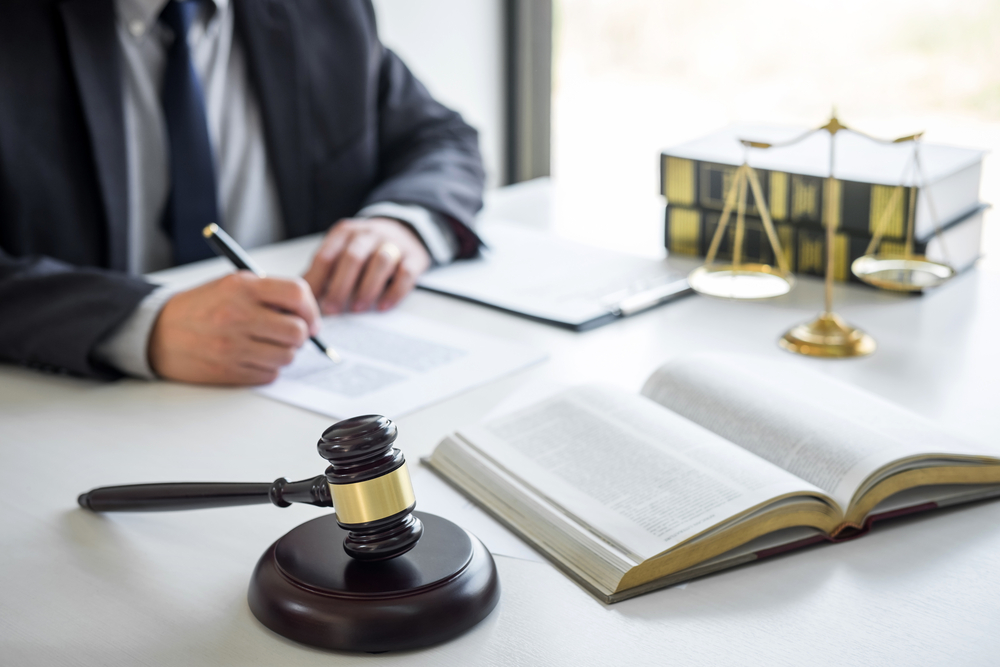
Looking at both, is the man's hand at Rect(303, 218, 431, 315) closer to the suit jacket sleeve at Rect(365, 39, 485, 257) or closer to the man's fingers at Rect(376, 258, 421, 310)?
the man's fingers at Rect(376, 258, 421, 310)

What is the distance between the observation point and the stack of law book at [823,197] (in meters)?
1.25

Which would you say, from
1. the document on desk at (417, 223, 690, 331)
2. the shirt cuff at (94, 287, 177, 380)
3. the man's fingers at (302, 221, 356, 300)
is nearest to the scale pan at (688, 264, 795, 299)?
the document on desk at (417, 223, 690, 331)

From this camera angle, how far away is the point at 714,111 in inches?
217

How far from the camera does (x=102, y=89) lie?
1.47 meters

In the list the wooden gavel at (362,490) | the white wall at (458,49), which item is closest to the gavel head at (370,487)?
the wooden gavel at (362,490)

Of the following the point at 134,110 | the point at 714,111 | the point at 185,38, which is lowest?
the point at 714,111

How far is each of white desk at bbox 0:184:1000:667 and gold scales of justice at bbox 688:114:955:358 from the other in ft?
0.12

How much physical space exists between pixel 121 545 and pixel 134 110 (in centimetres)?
105

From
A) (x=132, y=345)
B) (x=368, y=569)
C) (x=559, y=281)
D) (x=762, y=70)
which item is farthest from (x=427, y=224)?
(x=762, y=70)

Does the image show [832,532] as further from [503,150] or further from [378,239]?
[503,150]

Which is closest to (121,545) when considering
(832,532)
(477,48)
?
(832,532)

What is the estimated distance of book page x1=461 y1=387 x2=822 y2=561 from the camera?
26.6 inches

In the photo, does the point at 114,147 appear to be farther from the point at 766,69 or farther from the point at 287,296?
the point at 766,69

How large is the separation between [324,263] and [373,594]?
803 mm
